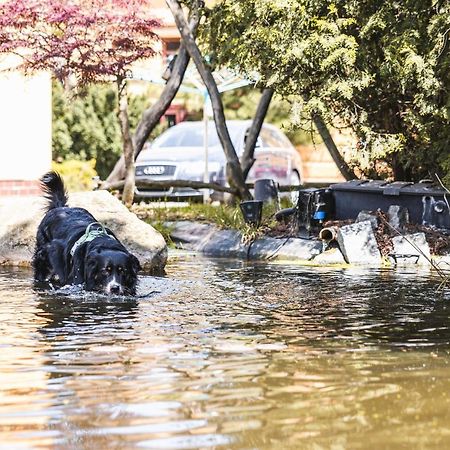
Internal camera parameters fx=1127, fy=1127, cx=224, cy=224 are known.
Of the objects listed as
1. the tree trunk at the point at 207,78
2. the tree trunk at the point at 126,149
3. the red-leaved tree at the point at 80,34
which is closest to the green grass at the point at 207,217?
the tree trunk at the point at 126,149

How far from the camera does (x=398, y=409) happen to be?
5.40 m

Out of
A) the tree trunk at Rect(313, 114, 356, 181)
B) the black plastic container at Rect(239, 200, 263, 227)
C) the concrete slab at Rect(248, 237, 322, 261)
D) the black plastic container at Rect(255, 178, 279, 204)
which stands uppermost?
the tree trunk at Rect(313, 114, 356, 181)

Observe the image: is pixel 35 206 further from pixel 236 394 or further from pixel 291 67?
pixel 236 394

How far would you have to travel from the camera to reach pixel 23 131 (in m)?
21.6

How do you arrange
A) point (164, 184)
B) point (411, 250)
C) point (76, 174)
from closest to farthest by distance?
point (411, 250) → point (164, 184) → point (76, 174)

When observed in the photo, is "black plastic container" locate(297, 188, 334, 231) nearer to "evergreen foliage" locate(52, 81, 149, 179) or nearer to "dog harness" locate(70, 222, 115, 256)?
"dog harness" locate(70, 222, 115, 256)

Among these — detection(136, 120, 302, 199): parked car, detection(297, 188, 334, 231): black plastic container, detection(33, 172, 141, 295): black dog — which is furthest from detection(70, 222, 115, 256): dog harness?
detection(136, 120, 302, 199): parked car

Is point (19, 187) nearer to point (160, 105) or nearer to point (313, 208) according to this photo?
point (160, 105)

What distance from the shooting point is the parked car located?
915 inches

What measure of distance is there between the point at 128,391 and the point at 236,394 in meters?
0.57

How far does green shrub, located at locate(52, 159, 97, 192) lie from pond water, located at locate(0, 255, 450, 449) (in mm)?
16155

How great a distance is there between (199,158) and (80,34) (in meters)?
6.86

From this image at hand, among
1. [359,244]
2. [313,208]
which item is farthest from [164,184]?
[359,244]

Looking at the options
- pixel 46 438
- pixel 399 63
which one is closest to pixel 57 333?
pixel 46 438
